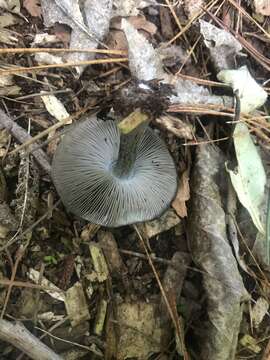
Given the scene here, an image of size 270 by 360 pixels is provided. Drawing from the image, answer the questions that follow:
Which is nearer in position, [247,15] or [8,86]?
[8,86]

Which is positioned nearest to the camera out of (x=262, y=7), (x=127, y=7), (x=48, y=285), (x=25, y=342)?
(x=25, y=342)

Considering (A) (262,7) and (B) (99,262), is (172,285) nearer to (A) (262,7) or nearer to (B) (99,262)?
(B) (99,262)

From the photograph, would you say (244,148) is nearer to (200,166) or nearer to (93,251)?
(200,166)

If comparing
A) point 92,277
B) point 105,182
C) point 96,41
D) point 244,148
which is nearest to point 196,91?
point 244,148

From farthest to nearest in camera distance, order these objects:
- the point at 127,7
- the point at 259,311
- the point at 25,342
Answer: the point at 127,7 → the point at 259,311 → the point at 25,342

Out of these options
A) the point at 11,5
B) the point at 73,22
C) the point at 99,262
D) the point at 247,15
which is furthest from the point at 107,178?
the point at 247,15

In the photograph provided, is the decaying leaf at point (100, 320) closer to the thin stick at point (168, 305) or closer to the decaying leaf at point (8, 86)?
the thin stick at point (168, 305)

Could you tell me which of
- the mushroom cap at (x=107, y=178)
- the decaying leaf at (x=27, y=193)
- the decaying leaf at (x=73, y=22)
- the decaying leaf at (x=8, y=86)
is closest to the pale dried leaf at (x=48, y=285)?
the decaying leaf at (x=27, y=193)
